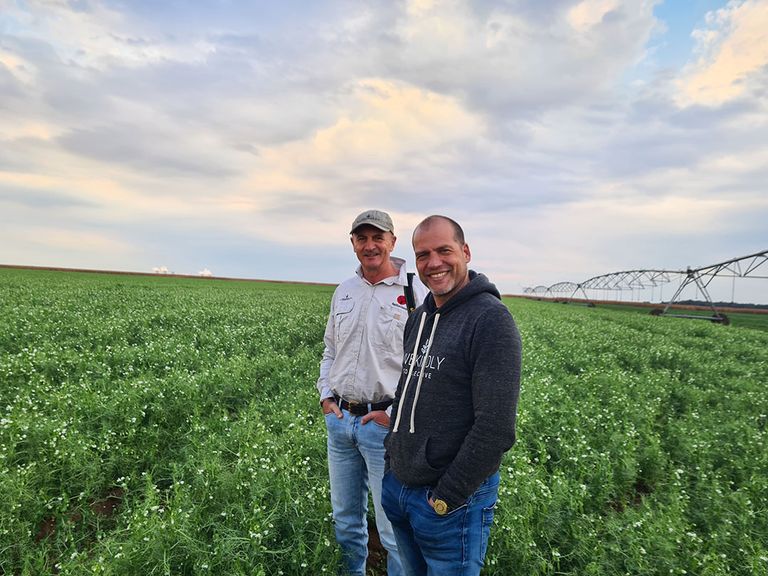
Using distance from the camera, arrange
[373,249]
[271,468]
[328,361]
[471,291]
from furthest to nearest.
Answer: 1. [271,468]
2. [328,361]
3. [373,249]
4. [471,291]

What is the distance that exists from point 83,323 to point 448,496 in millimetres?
13998

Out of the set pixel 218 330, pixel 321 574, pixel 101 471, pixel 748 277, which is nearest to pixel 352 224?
pixel 321 574

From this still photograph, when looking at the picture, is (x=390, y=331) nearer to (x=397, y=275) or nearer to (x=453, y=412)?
(x=397, y=275)

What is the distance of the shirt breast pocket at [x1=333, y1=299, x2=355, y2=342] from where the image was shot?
360cm

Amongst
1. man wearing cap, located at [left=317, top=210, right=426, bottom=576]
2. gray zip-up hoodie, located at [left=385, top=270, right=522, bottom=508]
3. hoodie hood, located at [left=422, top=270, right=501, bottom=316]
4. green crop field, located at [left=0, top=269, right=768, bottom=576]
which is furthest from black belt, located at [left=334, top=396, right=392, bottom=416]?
green crop field, located at [left=0, top=269, right=768, bottom=576]

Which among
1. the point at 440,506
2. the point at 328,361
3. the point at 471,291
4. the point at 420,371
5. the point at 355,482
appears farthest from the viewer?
the point at 328,361

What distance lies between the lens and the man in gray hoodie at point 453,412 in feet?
6.96

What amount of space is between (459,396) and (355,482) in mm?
1816

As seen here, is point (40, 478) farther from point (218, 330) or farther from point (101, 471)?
point (218, 330)

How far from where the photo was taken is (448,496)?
218cm

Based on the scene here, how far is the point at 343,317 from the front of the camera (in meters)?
3.68

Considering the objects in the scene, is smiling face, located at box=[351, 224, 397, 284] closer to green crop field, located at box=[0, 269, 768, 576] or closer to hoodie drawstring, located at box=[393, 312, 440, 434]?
hoodie drawstring, located at box=[393, 312, 440, 434]

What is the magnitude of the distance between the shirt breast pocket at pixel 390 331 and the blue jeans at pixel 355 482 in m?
0.59

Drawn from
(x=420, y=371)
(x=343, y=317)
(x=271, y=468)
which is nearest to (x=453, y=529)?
(x=420, y=371)
